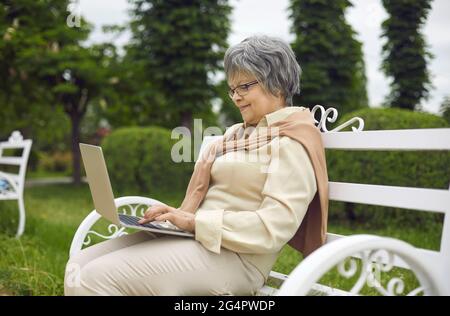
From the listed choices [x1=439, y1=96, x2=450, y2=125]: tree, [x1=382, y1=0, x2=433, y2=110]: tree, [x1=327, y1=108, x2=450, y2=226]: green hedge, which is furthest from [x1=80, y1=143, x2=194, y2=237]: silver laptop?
[x1=382, y1=0, x2=433, y2=110]: tree

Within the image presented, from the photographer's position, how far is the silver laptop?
1856 mm

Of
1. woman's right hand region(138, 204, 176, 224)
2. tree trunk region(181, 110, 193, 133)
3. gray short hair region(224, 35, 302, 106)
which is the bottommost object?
woman's right hand region(138, 204, 176, 224)

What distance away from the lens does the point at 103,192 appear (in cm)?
192

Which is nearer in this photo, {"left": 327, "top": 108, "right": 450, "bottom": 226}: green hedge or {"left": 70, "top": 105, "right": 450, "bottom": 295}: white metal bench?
{"left": 70, "top": 105, "right": 450, "bottom": 295}: white metal bench

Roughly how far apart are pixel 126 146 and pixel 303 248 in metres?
8.27

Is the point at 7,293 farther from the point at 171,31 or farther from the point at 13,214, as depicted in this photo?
the point at 171,31

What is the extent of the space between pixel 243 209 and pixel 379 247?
669 millimetres

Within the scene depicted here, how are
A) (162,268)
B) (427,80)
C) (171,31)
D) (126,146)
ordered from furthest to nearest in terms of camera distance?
(171,31), (427,80), (126,146), (162,268)

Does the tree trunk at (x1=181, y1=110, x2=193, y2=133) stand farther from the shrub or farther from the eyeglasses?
the shrub

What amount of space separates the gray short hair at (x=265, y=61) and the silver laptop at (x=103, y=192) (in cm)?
65

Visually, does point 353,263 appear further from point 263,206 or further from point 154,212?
point 154,212

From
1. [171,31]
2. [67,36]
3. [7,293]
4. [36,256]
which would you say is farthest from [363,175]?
[67,36]

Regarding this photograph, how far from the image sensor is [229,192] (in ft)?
6.91

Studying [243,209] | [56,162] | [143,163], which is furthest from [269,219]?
[56,162]
